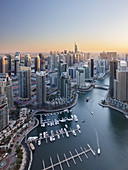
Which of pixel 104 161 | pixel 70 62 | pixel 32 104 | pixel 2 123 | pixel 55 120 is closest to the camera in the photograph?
pixel 104 161

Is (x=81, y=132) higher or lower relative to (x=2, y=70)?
→ lower

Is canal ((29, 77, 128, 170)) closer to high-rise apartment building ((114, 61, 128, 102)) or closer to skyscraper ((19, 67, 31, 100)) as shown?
high-rise apartment building ((114, 61, 128, 102))

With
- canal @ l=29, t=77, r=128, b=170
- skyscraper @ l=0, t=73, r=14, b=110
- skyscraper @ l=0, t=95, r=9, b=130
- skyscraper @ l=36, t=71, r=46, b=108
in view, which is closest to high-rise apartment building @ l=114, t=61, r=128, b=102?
canal @ l=29, t=77, r=128, b=170

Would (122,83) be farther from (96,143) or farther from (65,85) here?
(96,143)

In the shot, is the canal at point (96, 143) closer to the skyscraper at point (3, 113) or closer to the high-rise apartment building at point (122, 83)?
the skyscraper at point (3, 113)

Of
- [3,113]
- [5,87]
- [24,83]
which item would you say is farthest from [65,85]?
[3,113]

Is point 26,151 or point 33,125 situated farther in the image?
point 33,125

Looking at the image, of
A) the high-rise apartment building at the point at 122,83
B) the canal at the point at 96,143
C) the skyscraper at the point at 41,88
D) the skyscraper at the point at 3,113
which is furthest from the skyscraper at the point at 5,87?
the high-rise apartment building at the point at 122,83

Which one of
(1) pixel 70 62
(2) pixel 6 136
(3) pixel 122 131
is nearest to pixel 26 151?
(2) pixel 6 136

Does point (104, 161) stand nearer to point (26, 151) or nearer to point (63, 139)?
point (63, 139)
